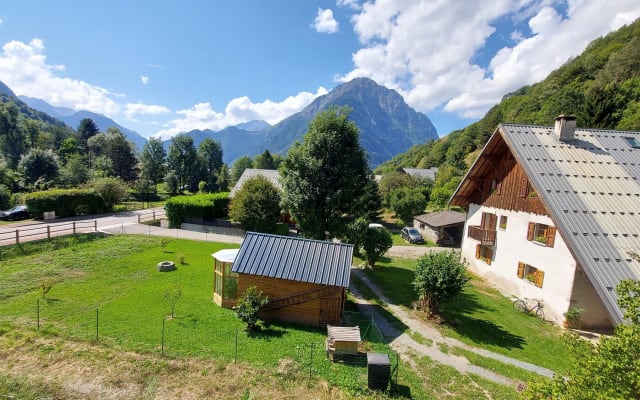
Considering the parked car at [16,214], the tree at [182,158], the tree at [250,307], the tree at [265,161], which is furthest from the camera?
the tree at [265,161]

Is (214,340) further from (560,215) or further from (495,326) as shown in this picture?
(560,215)

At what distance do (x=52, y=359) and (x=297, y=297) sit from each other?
9160mm

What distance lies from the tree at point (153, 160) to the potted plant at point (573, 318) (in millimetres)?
73764

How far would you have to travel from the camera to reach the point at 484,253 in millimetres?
22656

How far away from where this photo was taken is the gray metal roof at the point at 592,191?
1248 cm

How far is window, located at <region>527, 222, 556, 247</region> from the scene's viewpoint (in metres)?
15.6

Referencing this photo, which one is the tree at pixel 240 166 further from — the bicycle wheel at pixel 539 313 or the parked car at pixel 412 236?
the bicycle wheel at pixel 539 313

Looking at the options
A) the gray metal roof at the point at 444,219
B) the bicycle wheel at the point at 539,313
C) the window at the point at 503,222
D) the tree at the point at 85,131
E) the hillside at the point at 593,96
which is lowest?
the bicycle wheel at the point at 539,313

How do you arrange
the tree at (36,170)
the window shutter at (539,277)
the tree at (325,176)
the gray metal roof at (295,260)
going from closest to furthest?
the gray metal roof at (295,260)
the window shutter at (539,277)
the tree at (325,176)
the tree at (36,170)

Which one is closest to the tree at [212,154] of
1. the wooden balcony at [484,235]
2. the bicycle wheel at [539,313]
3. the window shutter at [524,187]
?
the wooden balcony at [484,235]

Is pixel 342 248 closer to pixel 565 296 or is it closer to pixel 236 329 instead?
pixel 236 329

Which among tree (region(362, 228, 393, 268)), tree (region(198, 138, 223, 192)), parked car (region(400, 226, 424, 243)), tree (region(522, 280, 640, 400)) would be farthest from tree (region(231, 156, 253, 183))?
tree (region(522, 280, 640, 400))

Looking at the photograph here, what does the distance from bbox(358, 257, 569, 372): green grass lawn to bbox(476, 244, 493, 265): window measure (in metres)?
2.14

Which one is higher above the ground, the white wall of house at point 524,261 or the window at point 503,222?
the window at point 503,222
